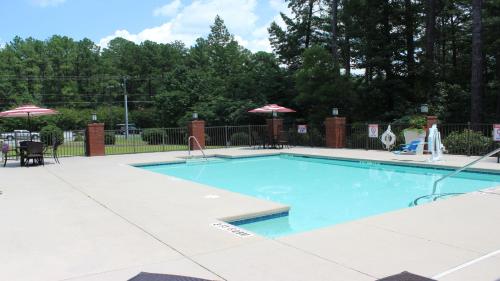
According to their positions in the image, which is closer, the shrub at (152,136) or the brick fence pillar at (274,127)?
the brick fence pillar at (274,127)

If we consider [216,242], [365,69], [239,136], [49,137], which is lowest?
[216,242]

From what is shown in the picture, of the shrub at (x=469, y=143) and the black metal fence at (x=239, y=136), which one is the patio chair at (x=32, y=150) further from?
the shrub at (x=469, y=143)

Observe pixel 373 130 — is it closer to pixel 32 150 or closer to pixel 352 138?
pixel 352 138

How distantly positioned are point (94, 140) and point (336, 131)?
1033cm

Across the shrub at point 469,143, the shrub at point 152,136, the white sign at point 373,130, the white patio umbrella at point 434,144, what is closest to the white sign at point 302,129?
the white sign at point 373,130

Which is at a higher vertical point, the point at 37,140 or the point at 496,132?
the point at 496,132

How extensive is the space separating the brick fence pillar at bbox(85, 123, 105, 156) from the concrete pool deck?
366 inches

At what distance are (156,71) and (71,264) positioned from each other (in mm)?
71711

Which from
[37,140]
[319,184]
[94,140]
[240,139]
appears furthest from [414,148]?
[37,140]

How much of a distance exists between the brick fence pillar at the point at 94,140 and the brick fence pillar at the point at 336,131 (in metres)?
9.75

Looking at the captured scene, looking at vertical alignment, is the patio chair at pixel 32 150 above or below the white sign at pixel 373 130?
below

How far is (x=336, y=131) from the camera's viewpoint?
19.5m

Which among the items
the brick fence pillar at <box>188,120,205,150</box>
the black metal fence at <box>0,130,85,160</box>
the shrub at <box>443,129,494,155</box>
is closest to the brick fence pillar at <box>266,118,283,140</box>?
the brick fence pillar at <box>188,120,205,150</box>

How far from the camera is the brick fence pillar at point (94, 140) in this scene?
1769 cm
